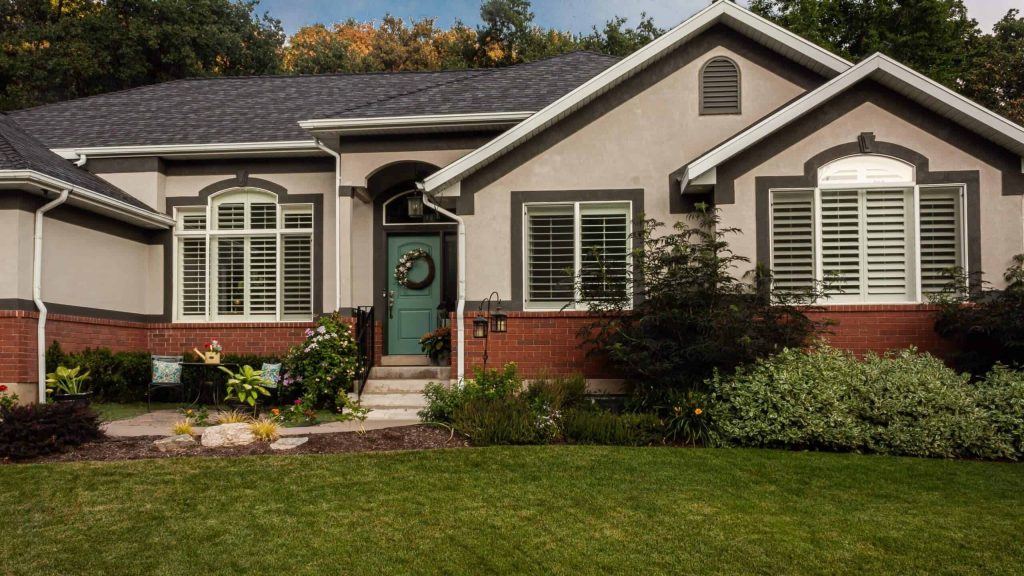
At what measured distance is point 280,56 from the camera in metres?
30.9

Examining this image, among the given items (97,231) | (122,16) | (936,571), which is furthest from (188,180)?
(122,16)

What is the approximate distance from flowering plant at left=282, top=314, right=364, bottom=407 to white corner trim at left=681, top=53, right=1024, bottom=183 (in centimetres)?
514

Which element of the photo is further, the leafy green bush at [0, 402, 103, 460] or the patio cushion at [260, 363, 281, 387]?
the patio cushion at [260, 363, 281, 387]

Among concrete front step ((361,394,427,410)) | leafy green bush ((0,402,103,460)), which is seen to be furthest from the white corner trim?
leafy green bush ((0,402,103,460))

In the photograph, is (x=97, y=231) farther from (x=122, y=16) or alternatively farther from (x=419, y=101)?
(x=122, y=16)

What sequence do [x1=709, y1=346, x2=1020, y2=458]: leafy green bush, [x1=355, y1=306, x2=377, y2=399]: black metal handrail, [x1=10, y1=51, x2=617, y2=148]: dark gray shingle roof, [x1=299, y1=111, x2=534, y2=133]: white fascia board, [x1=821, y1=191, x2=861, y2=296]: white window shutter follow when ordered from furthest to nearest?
[x1=10, y1=51, x2=617, y2=148]: dark gray shingle roof
[x1=355, y1=306, x2=377, y2=399]: black metal handrail
[x1=299, y1=111, x2=534, y2=133]: white fascia board
[x1=821, y1=191, x2=861, y2=296]: white window shutter
[x1=709, y1=346, x2=1020, y2=458]: leafy green bush

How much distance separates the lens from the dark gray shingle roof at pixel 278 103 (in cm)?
1247

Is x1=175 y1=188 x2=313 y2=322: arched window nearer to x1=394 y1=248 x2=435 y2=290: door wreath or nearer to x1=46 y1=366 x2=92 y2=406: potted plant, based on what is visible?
x1=394 y1=248 x2=435 y2=290: door wreath

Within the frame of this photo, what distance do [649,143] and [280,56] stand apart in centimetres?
2376

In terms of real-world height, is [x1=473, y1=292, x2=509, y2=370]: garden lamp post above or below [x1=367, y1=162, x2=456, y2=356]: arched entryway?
below

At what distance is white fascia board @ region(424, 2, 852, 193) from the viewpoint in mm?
10461

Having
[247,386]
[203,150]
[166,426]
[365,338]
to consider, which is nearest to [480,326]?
[365,338]

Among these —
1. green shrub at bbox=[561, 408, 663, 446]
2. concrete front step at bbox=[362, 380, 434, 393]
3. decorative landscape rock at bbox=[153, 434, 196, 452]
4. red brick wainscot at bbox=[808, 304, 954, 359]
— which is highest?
red brick wainscot at bbox=[808, 304, 954, 359]

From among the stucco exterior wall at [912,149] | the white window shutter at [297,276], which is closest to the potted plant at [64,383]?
the white window shutter at [297,276]
